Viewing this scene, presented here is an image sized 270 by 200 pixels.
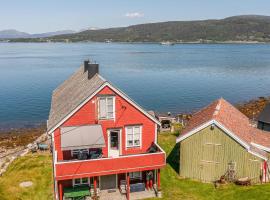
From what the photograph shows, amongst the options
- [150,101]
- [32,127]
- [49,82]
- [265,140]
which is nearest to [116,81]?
[49,82]

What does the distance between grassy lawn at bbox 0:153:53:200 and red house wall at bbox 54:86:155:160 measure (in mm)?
4142

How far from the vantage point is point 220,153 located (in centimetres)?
3119

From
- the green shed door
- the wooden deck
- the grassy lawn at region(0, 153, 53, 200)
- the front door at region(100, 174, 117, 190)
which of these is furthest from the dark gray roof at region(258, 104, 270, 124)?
the grassy lawn at region(0, 153, 53, 200)

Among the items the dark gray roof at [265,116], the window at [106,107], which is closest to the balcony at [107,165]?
the window at [106,107]

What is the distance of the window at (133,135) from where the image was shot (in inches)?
1188

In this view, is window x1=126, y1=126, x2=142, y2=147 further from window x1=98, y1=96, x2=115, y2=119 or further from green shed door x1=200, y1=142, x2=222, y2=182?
green shed door x1=200, y1=142, x2=222, y2=182

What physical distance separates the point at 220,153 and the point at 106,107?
1116 cm

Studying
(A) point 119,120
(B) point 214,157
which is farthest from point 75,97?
(B) point 214,157

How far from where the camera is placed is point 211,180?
104ft

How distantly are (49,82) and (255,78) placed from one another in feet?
240

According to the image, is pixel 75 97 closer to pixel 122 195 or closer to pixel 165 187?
pixel 122 195

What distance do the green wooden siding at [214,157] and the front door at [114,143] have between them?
6.22 metres

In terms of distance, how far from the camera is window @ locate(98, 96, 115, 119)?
2914 cm

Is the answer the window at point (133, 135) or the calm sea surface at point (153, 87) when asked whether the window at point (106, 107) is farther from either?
the calm sea surface at point (153, 87)
